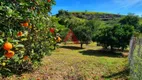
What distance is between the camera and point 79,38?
31.9m

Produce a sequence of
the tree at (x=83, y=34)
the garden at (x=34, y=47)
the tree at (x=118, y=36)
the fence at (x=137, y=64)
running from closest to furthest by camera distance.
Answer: the garden at (x=34, y=47) < the fence at (x=137, y=64) < the tree at (x=118, y=36) < the tree at (x=83, y=34)

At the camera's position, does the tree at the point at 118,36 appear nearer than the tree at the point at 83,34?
Yes

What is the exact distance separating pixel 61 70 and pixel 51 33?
12.8 feet

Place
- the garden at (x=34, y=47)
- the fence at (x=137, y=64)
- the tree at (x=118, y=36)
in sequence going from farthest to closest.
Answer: the tree at (x=118, y=36) < the fence at (x=137, y=64) < the garden at (x=34, y=47)

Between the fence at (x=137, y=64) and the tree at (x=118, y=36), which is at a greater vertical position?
the tree at (x=118, y=36)

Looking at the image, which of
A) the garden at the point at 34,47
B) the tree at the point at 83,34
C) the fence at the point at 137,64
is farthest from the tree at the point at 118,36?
the fence at the point at 137,64

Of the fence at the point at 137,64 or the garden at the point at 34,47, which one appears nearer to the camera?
the garden at the point at 34,47

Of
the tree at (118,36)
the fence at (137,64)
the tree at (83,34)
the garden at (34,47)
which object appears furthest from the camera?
the tree at (83,34)

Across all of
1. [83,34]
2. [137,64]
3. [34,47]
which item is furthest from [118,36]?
[34,47]

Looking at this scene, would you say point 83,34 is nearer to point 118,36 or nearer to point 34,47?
point 118,36

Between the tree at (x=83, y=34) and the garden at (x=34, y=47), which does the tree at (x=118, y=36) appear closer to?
the tree at (x=83, y=34)

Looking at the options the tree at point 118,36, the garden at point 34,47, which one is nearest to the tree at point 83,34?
the tree at point 118,36

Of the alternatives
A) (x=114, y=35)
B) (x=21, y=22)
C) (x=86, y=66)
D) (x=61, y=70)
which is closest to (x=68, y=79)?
(x=61, y=70)

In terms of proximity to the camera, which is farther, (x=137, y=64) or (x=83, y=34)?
(x=83, y=34)
